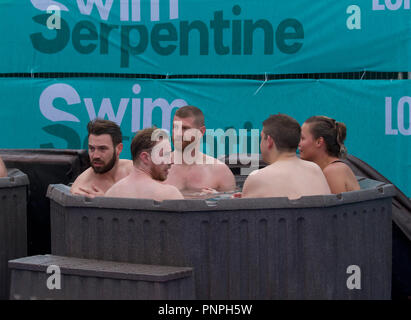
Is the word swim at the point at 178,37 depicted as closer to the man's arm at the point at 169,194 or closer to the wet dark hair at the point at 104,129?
the wet dark hair at the point at 104,129

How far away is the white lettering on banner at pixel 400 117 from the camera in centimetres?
819

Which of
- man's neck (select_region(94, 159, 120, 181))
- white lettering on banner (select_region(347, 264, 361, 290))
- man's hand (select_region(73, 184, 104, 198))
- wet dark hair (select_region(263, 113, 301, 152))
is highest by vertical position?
wet dark hair (select_region(263, 113, 301, 152))

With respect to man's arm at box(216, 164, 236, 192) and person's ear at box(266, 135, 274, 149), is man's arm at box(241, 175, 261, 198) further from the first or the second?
man's arm at box(216, 164, 236, 192)

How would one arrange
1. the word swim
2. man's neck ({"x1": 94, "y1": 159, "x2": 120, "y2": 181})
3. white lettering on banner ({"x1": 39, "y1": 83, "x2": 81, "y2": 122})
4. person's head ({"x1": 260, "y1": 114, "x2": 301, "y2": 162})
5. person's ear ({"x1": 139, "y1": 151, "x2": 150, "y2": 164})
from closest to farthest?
person's ear ({"x1": 139, "y1": 151, "x2": 150, "y2": 164})
person's head ({"x1": 260, "y1": 114, "x2": 301, "y2": 162})
man's neck ({"x1": 94, "y1": 159, "x2": 120, "y2": 181})
the word swim
white lettering on banner ({"x1": 39, "y1": 83, "x2": 81, "y2": 122})

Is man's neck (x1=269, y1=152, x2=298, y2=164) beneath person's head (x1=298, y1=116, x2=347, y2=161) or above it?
beneath

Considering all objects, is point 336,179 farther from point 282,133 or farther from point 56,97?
point 56,97

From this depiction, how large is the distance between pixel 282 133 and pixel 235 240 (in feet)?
3.07

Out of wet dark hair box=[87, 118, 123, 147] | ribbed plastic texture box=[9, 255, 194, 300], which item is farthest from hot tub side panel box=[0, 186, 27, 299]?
ribbed plastic texture box=[9, 255, 194, 300]

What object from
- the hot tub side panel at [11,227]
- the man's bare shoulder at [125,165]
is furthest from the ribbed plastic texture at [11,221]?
the man's bare shoulder at [125,165]

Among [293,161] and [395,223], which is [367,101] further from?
[293,161]

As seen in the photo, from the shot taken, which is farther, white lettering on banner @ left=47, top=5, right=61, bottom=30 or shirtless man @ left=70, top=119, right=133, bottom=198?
white lettering on banner @ left=47, top=5, right=61, bottom=30

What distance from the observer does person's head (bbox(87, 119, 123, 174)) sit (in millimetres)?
5598
